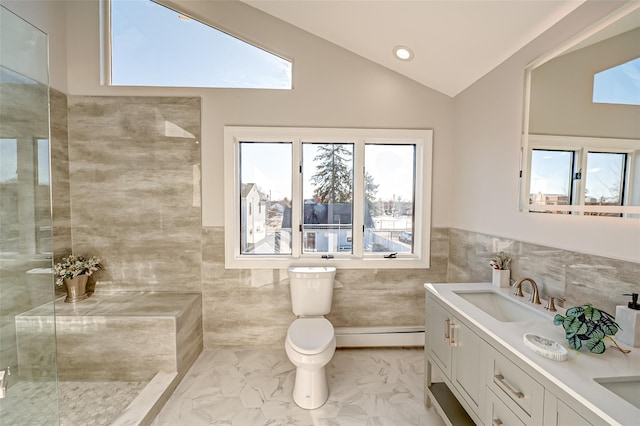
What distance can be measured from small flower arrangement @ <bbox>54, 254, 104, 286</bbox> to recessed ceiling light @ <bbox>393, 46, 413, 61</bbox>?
122 inches

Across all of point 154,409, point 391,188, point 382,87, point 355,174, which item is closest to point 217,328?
point 154,409

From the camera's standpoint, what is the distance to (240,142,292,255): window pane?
2.61 m

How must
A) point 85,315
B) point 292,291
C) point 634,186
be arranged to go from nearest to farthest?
point 634,186 < point 85,315 < point 292,291

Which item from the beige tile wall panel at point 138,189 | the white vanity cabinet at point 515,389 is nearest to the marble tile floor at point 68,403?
the beige tile wall panel at point 138,189

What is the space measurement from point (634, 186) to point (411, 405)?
1752 mm

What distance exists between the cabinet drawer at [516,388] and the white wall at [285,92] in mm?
1999

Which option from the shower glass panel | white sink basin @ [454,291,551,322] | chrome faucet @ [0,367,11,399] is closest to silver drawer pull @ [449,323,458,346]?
white sink basin @ [454,291,551,322]

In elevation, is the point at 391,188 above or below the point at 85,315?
above

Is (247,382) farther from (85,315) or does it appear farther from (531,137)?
(531,137)

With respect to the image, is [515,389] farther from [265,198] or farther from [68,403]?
[68,403]

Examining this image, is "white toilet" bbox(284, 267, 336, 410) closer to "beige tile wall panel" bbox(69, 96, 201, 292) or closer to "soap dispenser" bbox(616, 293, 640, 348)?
"beige tile wall panel" bbox(69, 96, 201, 292)

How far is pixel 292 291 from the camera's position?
234 cm

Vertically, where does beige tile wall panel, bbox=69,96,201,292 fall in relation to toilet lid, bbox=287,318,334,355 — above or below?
above

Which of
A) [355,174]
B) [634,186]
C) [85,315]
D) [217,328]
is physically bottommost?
[217,328]
